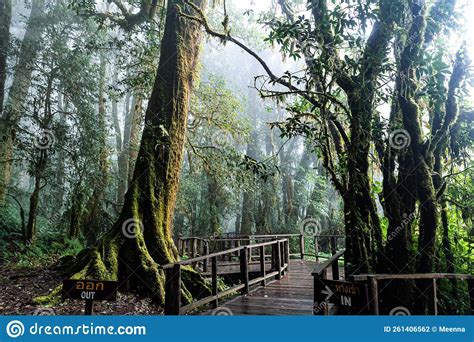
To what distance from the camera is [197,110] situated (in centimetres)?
1164

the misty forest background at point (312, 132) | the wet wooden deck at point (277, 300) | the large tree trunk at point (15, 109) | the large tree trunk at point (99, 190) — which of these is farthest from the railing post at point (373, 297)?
the large tree trunk at point (15, 109)

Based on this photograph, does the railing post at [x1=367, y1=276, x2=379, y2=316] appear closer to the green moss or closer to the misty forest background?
the misty forest background

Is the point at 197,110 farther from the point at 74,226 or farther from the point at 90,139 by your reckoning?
the point at 74,226

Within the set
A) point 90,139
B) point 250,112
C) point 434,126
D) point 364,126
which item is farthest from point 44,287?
point 250,112

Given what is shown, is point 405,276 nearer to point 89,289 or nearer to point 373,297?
point 373,297

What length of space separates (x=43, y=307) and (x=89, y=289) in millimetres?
2025

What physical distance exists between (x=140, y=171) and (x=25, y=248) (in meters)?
4.88

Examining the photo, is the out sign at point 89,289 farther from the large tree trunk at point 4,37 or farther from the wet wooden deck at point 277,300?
the large tree trunk at point 4,37

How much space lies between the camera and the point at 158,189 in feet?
22.0

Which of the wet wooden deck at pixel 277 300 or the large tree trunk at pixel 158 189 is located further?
the large tree trunk at pixel 158 189

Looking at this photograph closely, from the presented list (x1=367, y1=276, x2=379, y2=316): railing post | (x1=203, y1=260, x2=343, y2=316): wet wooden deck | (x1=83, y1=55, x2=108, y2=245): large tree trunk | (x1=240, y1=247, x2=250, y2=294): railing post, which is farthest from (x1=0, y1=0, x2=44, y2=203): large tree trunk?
(x1=367, y1=276, x2=379, y2=316): railing post

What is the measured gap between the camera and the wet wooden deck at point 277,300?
539 cm

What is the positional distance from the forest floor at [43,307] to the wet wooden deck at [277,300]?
3.62 feet

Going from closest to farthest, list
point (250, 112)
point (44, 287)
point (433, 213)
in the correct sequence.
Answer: point (433, 213) → point (44, 287) → point (250, 112)
